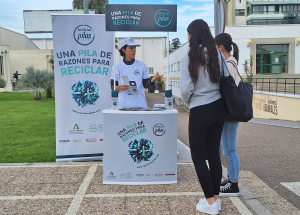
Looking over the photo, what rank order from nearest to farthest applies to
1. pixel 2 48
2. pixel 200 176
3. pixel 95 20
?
1. pixel 200 176
2. pixel 95 20
3. pixel 2 48

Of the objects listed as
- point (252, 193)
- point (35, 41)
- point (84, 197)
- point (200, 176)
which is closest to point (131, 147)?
point (84, 197)

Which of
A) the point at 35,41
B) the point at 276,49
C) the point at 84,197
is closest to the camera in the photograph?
the point at 84,197

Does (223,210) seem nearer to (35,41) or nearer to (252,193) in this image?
(252,193)

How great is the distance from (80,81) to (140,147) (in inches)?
76.5

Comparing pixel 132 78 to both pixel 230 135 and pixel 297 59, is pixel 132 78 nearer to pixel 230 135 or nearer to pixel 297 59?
pixel 230 135

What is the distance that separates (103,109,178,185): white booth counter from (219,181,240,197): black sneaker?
715mm

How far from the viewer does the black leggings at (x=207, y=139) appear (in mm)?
3412

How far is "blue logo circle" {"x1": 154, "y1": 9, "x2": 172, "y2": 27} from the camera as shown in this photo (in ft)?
15.3

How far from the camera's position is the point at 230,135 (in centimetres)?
396

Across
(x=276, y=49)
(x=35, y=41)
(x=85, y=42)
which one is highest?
(x=35, y=41)

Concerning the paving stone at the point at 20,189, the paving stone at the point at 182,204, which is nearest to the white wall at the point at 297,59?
the paving stone at the point at 182,204

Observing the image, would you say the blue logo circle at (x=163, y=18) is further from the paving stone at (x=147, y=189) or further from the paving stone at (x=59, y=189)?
the paving stone at (x=59, y=189)

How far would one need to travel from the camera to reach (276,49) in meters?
27.3

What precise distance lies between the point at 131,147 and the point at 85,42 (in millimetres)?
Answer: 2186
